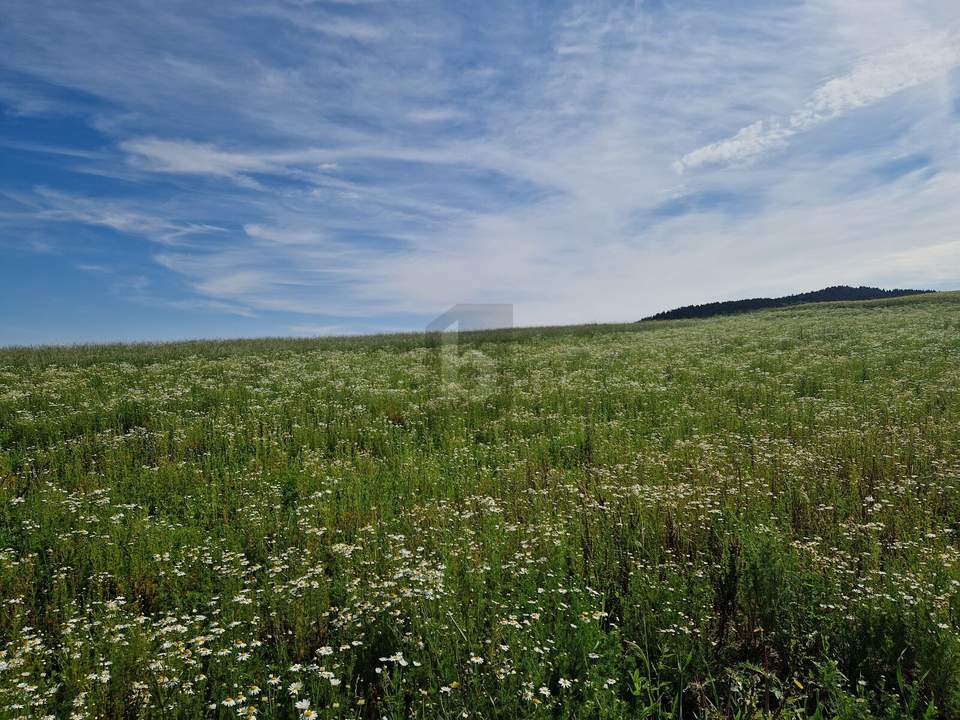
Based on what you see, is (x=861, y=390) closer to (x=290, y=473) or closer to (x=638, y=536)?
(x=638, y=536)

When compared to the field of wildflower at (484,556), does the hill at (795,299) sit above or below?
above

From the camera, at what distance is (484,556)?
18.3 feet

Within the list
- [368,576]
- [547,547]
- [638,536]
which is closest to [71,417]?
[368,576]

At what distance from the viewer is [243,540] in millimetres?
6219

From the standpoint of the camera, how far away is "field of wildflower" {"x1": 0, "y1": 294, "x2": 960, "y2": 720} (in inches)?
146

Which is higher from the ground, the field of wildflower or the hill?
the hill

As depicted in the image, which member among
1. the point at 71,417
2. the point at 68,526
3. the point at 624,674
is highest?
the point at 71,417

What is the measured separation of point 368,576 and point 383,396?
29.1 feet

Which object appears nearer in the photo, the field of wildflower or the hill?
the field of wildflower

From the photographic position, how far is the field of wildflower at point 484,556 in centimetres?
370

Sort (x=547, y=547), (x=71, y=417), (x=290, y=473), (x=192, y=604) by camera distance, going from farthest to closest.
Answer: (x=71, y=417) < (x=290, y=473) < (x=547, y=547) < (x=192, y=604)

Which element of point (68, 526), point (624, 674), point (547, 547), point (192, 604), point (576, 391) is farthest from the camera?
point (576, 391)

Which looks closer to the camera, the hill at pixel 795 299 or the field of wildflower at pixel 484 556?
the field of wildflower at pixel 484 556

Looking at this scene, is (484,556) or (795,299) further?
(795,299)
